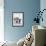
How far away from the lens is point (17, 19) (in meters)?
5.88

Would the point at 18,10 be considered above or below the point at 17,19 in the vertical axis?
above

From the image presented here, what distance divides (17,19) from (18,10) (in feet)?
1.29

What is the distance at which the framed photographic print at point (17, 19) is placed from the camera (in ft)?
19.2

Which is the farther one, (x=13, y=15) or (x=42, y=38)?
(x=13, y=15)

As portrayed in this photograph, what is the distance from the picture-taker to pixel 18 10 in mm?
5844

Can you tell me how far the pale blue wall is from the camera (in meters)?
5.81

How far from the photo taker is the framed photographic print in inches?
230

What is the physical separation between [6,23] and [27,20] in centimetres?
92

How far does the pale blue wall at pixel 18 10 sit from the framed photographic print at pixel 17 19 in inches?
5.1

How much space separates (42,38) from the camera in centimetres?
280

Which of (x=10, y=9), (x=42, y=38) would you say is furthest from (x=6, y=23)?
(x=42, y=38)

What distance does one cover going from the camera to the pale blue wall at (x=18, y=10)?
19.1ft

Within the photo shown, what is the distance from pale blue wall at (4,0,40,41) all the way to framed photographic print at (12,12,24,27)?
130mm

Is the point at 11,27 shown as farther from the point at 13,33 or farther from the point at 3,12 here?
the point at 3,12
